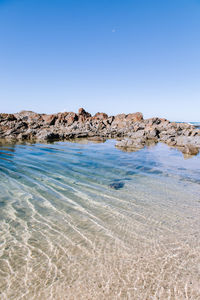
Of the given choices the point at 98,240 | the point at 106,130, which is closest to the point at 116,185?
the point at 98,240

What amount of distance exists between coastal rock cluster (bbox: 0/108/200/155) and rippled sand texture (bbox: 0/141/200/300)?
11.3m

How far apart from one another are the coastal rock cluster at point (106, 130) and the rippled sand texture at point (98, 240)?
36.9ft

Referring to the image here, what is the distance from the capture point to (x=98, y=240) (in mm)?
3590

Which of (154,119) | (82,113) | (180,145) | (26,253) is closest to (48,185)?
(26,253)

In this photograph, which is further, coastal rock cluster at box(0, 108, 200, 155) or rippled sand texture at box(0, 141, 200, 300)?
coastal rock cluster at box(0, 108, 200, 155)

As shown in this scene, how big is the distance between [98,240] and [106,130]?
34.1 metres

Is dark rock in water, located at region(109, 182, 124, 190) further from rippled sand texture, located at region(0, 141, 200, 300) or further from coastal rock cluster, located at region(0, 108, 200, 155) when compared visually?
coastal rock cluster, located at region(0, 108, 200, 155)

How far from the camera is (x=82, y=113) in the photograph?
172ft

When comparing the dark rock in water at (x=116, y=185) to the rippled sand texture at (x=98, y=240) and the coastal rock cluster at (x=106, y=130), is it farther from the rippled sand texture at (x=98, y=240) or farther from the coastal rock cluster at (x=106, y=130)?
the coastal rock cluster at (x=106, y=130)

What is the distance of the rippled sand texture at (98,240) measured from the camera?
2578 mm

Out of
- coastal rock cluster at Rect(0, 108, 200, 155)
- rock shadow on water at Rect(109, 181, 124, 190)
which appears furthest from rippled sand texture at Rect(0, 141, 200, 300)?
coastal rock cluster at Rect(0, 108, 200, 155)

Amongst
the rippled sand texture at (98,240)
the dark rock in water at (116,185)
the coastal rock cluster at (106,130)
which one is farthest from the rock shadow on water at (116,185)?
the coastal rock cluster at (106,130)

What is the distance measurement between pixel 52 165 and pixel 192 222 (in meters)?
7.30

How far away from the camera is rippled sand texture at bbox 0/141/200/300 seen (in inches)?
102
